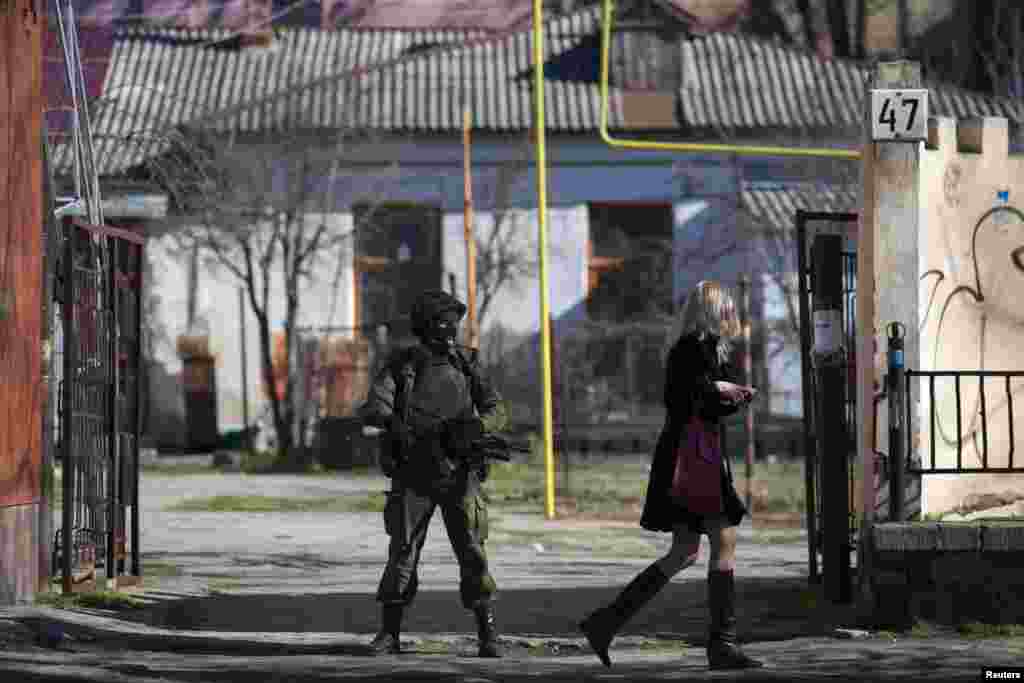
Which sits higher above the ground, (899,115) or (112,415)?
(899,115)

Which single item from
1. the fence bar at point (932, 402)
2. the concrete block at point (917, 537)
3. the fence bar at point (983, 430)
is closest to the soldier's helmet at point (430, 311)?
the concrete block at point (917, 537)

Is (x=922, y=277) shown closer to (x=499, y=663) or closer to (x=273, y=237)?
(x=499, y=663)

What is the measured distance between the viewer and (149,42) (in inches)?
1358

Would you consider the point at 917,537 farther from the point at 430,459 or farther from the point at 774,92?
the point at 774,92

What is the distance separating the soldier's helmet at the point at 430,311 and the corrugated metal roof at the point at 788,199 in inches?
786

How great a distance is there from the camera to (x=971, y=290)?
1070cm

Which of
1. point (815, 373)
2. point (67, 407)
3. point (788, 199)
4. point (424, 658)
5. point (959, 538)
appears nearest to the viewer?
point (424, 658)

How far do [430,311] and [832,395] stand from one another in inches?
114

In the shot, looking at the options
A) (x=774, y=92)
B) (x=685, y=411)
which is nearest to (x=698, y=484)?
(x=685, y=411)

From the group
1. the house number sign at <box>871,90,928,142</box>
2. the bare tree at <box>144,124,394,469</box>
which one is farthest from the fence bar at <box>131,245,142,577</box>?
the bare tree at <box>144,124,394,469</box>

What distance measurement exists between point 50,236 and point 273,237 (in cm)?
1709

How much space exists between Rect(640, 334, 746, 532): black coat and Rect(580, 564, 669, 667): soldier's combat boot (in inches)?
9.1

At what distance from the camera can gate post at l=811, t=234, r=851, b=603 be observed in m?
11.1

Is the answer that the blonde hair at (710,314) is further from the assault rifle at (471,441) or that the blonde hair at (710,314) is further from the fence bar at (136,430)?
the fence bar at (136,430)
